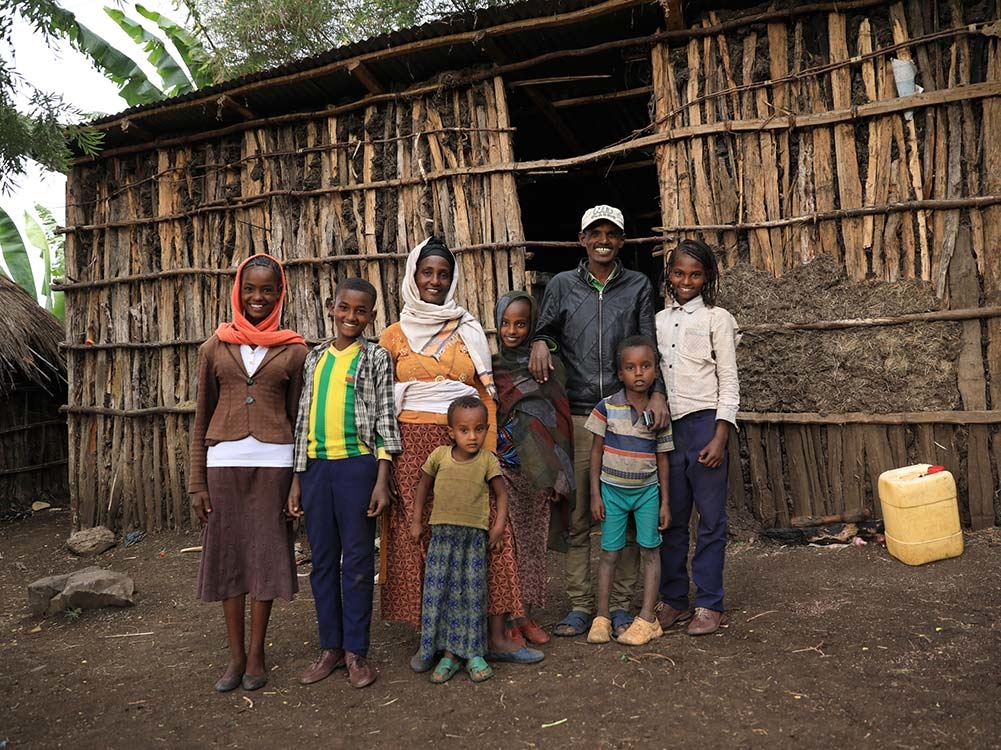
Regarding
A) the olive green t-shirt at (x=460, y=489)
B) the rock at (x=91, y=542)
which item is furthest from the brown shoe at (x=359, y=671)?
the rock at (x=91, y=542)

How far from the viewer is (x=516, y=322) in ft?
10.5

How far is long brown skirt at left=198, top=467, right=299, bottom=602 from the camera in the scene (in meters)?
3.04

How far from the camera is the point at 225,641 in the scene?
3912mm

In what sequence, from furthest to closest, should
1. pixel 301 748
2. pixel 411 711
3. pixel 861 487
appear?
pixel 861 487, pixel 411 711, pixel 301 748

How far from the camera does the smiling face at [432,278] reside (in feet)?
10.2

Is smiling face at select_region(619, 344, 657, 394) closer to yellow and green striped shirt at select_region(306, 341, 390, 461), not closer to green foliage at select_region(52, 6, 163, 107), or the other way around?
yellow and green striped shirt at select_region(306, 341, 390, 461)

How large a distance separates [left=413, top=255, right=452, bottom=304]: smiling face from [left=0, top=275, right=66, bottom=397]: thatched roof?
21.3ft

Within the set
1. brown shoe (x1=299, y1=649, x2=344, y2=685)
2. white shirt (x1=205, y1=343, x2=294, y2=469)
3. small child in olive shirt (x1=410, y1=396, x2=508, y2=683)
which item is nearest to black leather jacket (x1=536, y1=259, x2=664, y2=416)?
small child in olive shirt (x1=410, y1=396, x2=508, y2=683)

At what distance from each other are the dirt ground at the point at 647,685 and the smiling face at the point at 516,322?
4.32 feet

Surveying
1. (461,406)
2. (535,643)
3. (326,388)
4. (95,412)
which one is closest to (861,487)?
(535,643)

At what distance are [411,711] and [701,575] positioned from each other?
1330mm

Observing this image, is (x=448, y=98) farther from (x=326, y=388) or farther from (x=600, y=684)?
(x=600, y=684)

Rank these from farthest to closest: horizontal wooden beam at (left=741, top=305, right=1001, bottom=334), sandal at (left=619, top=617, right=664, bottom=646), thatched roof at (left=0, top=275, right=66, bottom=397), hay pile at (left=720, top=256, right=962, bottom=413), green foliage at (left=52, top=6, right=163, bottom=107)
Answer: green foliage at (left=52, top=6, right=163, bottom=107), thatched roof at (left=0, top=275, right=66, bottom=397), hay pile at (left=720, top=256, right=962, bottom=413), horizontal wooden beam at (left=741, top=305, right=1001, bottom=334), sandal at (left=619, top=617, right=664, bottom=646)

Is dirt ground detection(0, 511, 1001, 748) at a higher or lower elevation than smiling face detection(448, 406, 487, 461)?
lower
